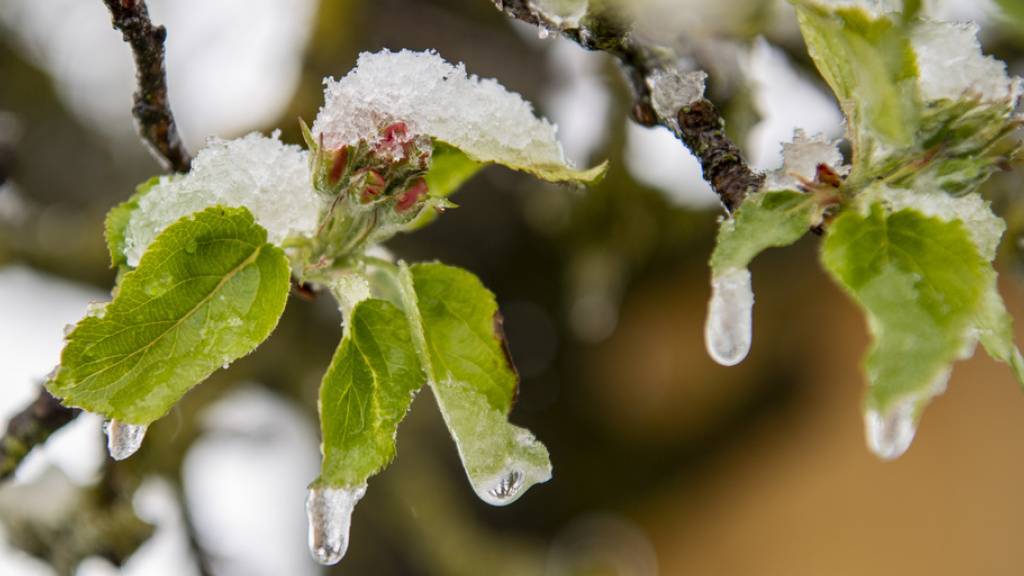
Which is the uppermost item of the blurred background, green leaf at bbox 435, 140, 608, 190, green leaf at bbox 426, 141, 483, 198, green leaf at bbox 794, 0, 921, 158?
green leaf at bbox 794, 0, 921, 158

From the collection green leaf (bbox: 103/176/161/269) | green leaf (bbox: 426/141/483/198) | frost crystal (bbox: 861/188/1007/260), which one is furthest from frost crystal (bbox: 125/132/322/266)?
frost crystal (bbox: 861/188/1007/260)

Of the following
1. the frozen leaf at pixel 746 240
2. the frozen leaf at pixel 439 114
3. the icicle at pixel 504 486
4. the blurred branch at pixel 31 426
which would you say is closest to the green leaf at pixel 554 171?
the frozen leaf at pixel 439 114

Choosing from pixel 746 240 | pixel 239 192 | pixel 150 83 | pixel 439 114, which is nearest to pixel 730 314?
pixel 746 240

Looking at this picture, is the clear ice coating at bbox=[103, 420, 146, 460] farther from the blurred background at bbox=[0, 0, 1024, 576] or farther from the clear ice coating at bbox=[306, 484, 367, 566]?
the blurred background at bbox=[0, 0, 1024, 576]

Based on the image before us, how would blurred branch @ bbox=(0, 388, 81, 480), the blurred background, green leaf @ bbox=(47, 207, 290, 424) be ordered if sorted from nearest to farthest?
green leaf @ bbox=(47, 207, 290, 424), blurred branch @ bbox=(0, 388, 81, 480), the blurred background

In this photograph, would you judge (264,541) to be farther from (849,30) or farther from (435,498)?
(849,30)

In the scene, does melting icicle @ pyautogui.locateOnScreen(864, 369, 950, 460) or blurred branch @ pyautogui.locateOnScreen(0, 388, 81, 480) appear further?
blurred branch @ pyautogui.locateOnScreen(0, 388, 81, 480)

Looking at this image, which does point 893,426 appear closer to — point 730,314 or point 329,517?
point 730,314

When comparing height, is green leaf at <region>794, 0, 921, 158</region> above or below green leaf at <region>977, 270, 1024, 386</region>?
above
